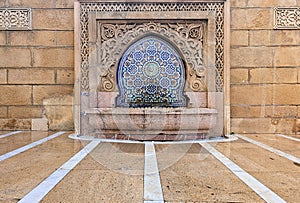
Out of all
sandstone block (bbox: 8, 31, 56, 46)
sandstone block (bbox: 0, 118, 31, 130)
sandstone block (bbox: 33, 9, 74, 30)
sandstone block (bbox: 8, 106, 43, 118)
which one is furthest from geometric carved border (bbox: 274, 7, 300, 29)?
sandstone block (bbox: 0, 118, 31, 130)

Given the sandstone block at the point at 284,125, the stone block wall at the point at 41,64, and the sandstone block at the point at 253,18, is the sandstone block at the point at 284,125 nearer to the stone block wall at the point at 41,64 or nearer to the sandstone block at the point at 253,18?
the sandstone block at the point at 253,18

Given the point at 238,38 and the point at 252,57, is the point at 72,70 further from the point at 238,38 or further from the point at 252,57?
the point at 252,57

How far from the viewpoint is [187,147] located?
344 cm

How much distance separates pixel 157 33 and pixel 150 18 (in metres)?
0.30

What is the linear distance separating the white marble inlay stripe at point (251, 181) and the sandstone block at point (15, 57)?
3813 mm

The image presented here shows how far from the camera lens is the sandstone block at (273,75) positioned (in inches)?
181

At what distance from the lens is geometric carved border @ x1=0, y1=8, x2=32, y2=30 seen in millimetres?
4621

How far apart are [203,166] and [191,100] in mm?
2188

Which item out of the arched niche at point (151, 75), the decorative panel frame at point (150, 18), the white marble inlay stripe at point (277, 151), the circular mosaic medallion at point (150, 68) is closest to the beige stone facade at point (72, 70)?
the decorative panel frame at point (150, 18)

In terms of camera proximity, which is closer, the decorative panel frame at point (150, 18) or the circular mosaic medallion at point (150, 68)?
the decorative panel frame at point (150, 18)

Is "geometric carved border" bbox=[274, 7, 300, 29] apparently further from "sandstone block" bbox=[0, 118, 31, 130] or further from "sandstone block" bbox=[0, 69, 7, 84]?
"sandstone block" bbox=[0, 69, 7, 84]

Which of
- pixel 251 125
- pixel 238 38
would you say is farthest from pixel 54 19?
pixel 251 125

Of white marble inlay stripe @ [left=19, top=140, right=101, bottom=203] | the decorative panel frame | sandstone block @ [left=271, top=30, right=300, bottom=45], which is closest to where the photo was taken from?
white marble inlay stripe @ [left=19, top=140, right=101, bottom=203]

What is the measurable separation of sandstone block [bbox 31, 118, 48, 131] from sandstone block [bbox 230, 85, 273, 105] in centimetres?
356
